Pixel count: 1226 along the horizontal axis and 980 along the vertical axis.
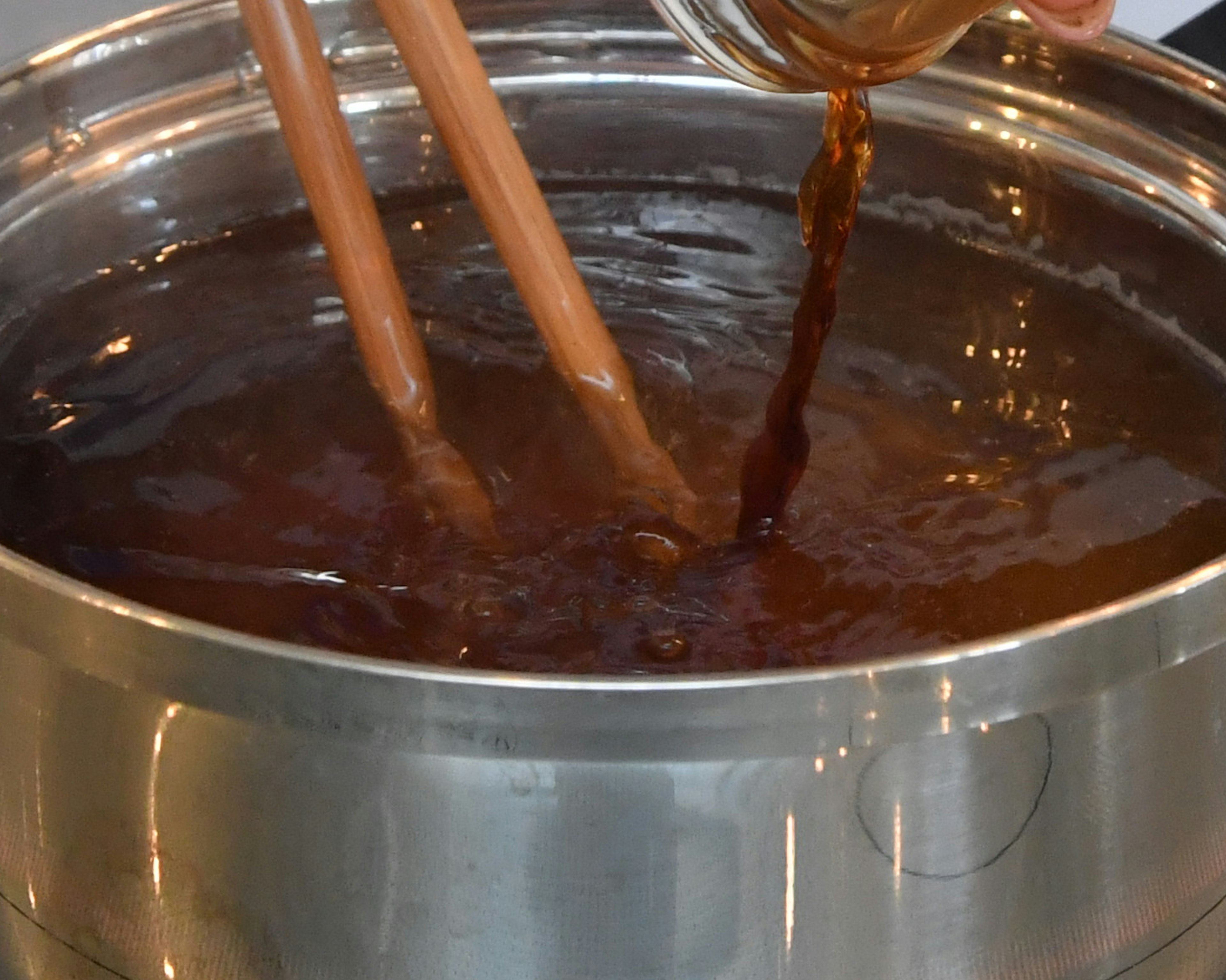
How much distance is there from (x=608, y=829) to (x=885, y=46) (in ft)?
1.04

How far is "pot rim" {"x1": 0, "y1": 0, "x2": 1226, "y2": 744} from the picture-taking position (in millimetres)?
384

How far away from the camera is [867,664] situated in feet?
1.28

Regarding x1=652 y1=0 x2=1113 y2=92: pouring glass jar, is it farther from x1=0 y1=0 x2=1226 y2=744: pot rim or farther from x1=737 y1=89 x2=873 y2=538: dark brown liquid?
x1=0 y1=0 x2=1226 y2=744: pot rim

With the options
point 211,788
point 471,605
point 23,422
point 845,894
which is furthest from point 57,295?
point 845,894

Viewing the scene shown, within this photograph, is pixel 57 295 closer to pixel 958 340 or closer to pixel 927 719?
pixel 958 340

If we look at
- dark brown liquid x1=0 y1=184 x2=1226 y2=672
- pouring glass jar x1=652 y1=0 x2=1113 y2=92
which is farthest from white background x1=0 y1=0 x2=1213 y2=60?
pouring glass jar x1=652 y1=0 x2=1113 y2=92

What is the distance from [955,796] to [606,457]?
1.09 feet

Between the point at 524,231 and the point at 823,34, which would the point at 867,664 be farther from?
the point at 524,231

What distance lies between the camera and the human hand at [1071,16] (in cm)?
49

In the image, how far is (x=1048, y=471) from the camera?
29.5 inches

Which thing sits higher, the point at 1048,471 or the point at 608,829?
the point at 1048,471

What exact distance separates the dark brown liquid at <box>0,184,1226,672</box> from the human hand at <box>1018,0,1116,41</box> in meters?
0.23

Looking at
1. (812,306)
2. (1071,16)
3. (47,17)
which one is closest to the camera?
(1071,16)

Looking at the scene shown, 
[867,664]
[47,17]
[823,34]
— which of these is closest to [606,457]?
[823,34]
